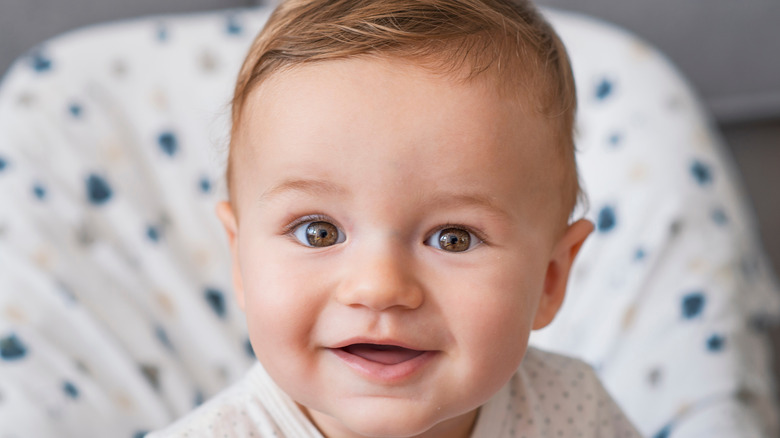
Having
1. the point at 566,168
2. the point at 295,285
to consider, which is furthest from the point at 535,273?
the point at 295,285

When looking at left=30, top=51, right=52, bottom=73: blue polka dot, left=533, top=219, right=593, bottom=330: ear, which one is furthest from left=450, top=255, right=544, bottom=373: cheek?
left=30, top=51, right=52, bottom=73: blue polka dot

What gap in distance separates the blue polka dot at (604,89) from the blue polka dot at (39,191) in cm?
100

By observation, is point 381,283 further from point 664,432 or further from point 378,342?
point 664,432

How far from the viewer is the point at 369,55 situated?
2.22ft

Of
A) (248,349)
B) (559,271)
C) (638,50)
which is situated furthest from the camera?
(638,50)

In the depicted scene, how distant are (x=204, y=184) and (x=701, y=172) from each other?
0.87 metres

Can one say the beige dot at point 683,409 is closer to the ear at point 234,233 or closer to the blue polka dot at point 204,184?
the ear at point 234,233

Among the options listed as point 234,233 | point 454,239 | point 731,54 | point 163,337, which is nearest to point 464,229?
point 454,239

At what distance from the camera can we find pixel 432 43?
69 cm

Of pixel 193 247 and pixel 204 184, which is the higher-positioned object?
pixel 204 184

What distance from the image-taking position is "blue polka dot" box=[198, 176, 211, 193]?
4.99ft

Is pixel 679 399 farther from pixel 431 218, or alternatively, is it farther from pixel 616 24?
pixel 616 24

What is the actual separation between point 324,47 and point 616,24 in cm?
161

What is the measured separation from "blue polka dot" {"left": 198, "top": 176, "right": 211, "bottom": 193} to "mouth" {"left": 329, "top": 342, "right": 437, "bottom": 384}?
90cm
